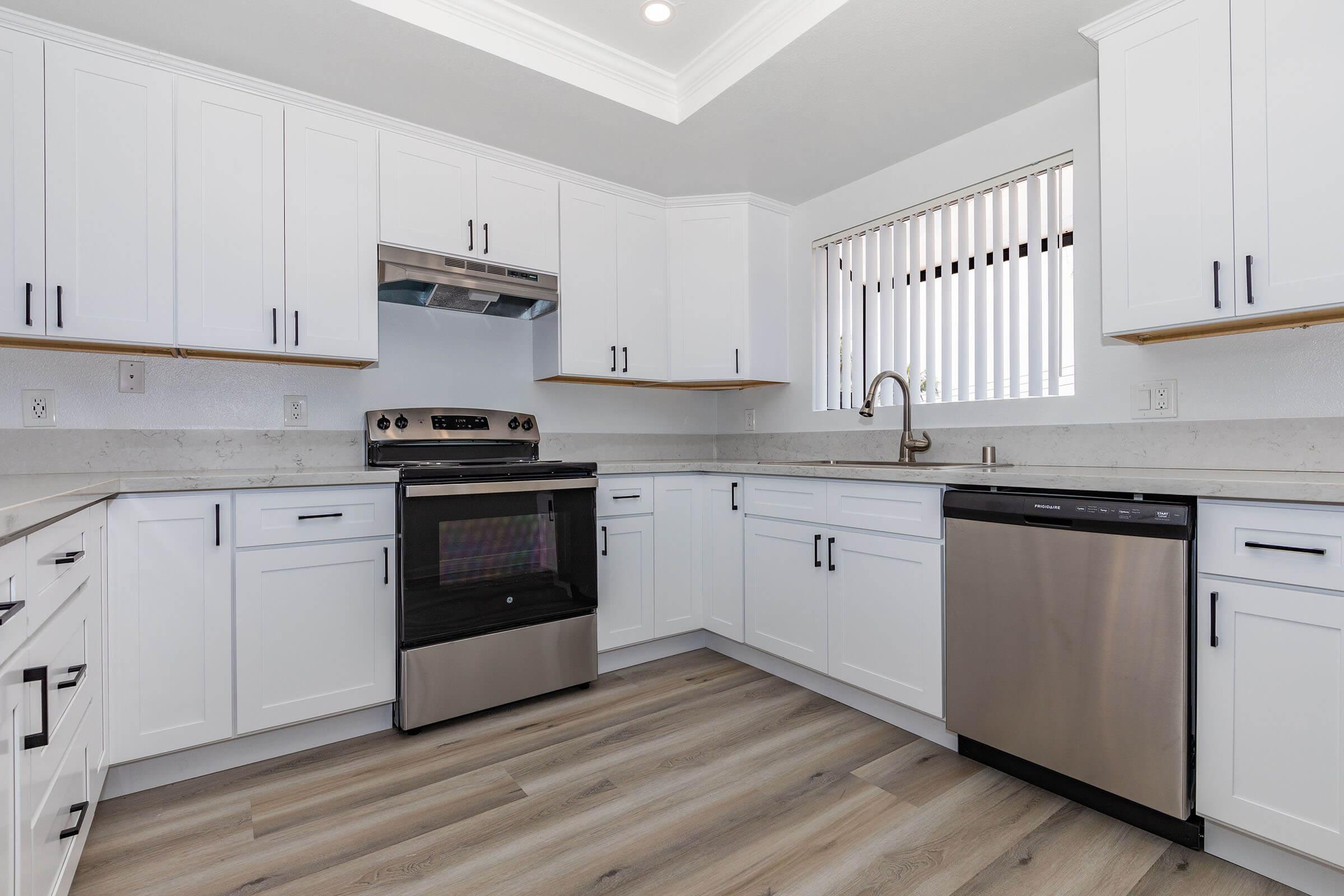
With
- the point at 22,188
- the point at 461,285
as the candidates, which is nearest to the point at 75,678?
the point at 22,188

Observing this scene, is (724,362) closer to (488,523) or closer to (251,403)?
(488,523)

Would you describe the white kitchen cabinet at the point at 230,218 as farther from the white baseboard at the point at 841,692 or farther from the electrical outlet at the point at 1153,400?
the electrical outlet at the point at 1153,400

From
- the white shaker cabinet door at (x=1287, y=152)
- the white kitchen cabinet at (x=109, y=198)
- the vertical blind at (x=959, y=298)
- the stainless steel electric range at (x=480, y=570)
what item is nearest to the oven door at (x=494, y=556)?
the stainless steel electric range at (x=480, y=570)

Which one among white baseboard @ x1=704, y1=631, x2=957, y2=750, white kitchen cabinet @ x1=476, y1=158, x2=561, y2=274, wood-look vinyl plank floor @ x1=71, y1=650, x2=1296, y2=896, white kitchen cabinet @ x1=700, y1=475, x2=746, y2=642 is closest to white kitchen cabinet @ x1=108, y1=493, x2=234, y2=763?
wood-look vinyl plank floor @ x1=71, y1=650, x2=1296, y2=896

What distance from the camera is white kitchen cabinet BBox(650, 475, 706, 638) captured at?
296 centimetres

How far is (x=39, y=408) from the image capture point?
2.18 meters

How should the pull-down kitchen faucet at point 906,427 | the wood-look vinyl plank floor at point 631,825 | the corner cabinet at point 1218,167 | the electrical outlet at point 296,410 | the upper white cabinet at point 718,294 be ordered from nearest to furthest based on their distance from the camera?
the wood-look vinyl plank floor at point 631,825 < the corner cabinet at point 1218,167 < the electrical outlet at point 296,410 < the pull-down kitchen faucet at point 906,427 < the upper white cabinet at point 718,294

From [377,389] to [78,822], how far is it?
5.81 ft

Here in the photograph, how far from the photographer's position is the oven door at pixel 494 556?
2.27 m

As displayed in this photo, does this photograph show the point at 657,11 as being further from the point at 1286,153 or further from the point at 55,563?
the point at 55,563

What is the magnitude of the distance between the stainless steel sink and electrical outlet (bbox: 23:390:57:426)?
8.34 ft

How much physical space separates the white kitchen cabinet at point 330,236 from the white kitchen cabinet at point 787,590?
1735 mm

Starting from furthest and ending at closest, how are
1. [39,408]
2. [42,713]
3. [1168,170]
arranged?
[39,408] → [1168,170] → [42,713]

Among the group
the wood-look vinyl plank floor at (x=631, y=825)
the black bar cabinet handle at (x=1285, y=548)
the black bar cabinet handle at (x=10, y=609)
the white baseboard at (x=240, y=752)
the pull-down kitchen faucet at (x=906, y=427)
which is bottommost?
the wood-look vinyl plank floor at (x=631, y=825)
